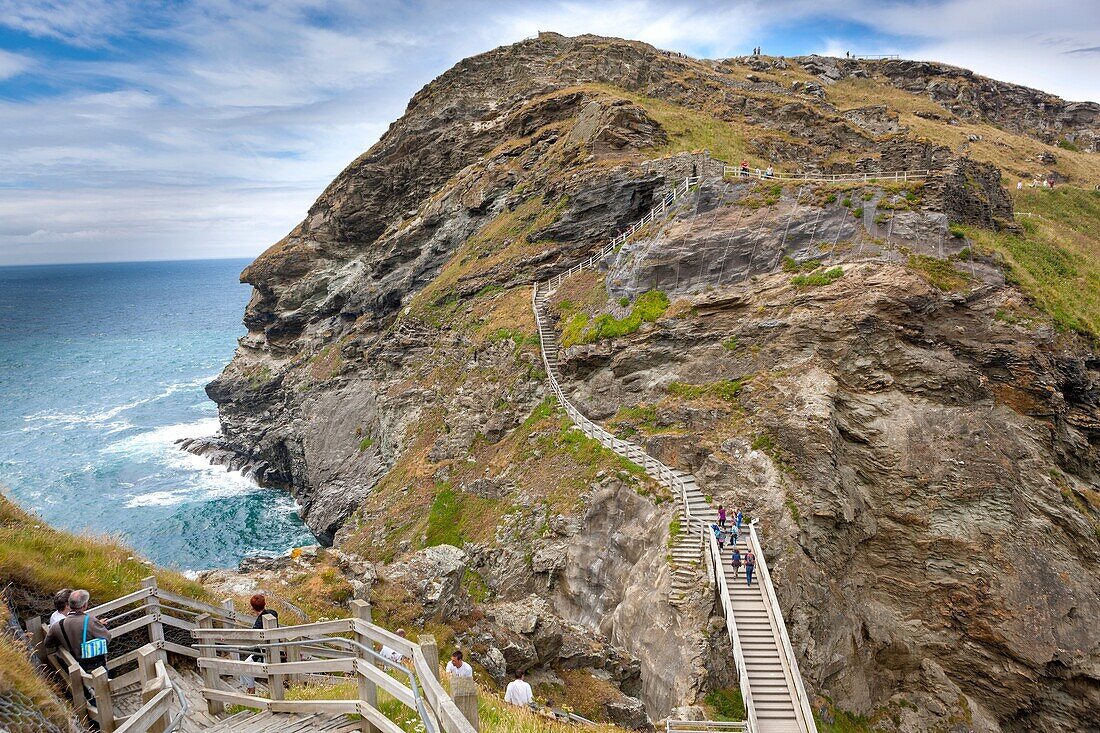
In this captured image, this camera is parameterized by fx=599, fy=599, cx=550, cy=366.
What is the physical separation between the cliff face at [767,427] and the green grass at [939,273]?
128 mm

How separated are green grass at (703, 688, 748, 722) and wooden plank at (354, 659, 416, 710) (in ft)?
48.5

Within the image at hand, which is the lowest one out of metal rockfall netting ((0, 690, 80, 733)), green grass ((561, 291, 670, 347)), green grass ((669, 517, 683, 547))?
green grass ((669, 517, 683, 547))

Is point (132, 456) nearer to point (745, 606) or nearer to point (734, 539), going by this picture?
point (734, 539)

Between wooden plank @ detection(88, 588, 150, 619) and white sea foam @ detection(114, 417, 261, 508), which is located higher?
wooden plank @ detection(88, 588, 150, 619)

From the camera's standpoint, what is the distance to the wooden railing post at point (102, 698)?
7.65 m

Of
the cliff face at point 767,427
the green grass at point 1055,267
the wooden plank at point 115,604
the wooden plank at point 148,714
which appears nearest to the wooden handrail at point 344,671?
the wooden plank at point 115,604

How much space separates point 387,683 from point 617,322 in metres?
29.7

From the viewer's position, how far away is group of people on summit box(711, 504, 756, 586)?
2059 centimetres

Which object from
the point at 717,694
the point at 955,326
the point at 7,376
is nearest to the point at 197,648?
the point at 717,694

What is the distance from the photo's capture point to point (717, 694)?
726 inches

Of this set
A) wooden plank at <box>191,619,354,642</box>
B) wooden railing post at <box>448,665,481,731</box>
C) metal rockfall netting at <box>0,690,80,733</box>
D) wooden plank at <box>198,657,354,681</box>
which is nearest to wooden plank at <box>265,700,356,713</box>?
wooden plank at <box>198,657,354,681</box>

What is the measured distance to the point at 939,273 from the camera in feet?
90.1

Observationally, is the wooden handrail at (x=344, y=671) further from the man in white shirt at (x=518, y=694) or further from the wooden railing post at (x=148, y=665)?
the man in white shirt at (x=518, y=694)

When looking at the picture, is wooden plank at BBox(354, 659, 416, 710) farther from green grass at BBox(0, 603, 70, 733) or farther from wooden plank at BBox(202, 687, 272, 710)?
green grass at BBox(0, 603, 70, 733)
